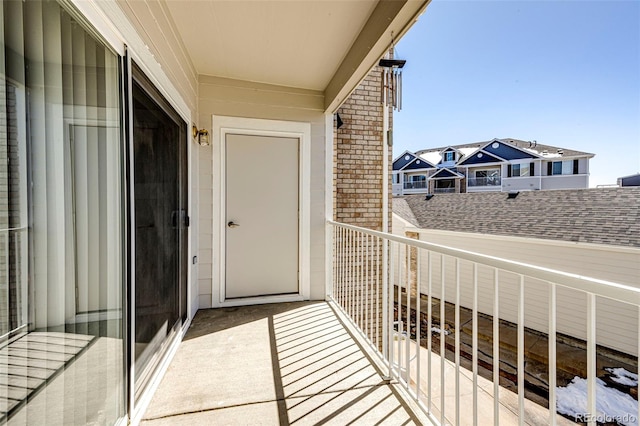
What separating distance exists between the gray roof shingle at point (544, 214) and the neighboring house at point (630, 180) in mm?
113

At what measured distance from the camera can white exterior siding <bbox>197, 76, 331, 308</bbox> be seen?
3.07m

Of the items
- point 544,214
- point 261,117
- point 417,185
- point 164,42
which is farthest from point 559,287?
point 417,185

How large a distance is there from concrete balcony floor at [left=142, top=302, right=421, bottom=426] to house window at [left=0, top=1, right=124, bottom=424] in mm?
540

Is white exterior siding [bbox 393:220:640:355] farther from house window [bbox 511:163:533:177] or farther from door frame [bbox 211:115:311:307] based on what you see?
house window [bbox 511:163:533:177]

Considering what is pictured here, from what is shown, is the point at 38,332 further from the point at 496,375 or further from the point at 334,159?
the point at 334,159

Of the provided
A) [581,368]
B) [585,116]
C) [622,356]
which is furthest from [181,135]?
[585,116]

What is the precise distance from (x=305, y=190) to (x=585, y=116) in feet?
32.4

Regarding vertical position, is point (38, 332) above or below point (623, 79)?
below

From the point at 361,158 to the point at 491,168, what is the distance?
54.6ft

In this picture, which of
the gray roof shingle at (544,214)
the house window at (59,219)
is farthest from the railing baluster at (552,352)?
the gray roof shingle at (544,214)

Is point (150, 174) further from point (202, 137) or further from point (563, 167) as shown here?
point (563, 167)

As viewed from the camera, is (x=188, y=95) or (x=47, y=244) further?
(x=188, y=95)

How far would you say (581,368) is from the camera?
478 cm

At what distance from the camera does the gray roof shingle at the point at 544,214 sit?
500 cm
